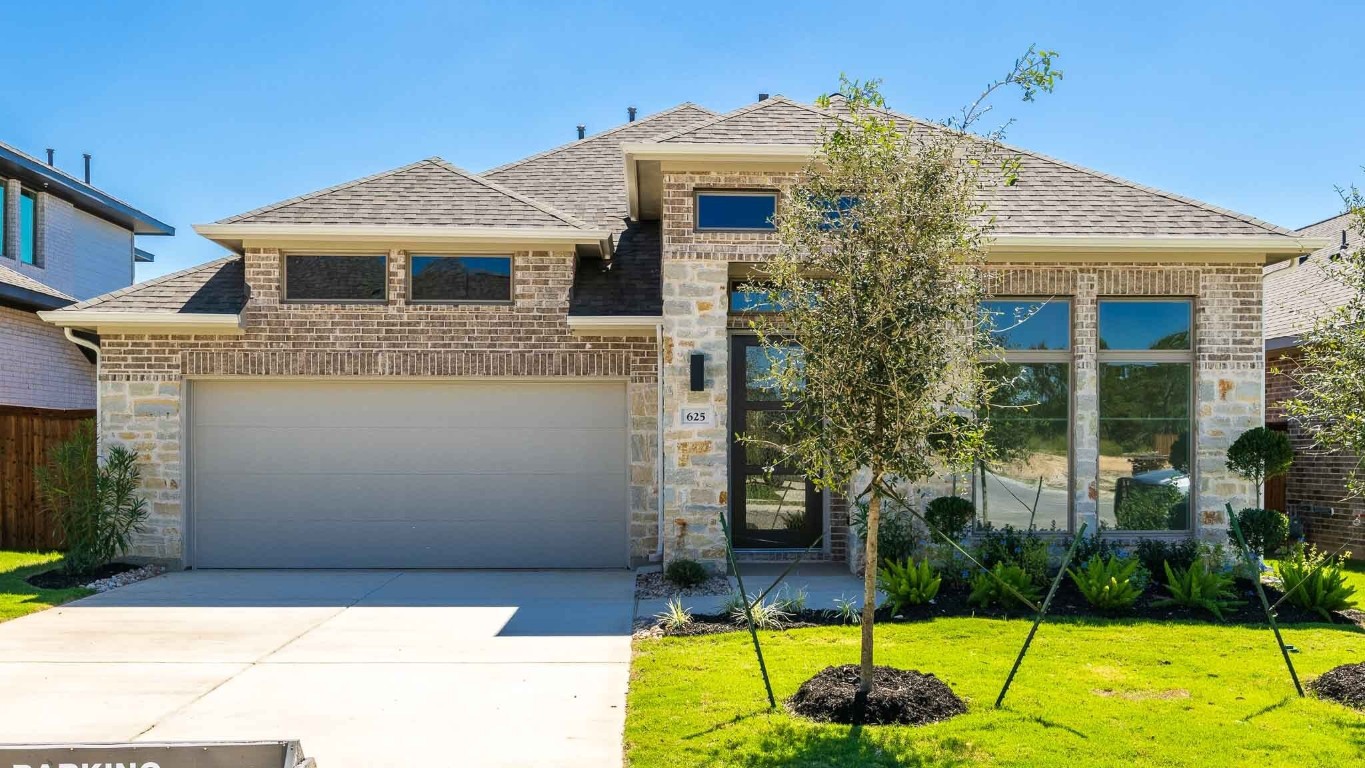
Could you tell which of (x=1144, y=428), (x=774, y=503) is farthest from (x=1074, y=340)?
(x=774, y=503)

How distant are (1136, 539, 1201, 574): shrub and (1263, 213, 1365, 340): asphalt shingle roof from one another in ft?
13.9

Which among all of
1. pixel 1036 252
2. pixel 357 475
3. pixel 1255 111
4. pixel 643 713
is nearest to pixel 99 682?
pixel 643 713

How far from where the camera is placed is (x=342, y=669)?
6.85 metres

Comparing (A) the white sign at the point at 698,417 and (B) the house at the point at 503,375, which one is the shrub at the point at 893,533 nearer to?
(B) the house at the point at 503,375

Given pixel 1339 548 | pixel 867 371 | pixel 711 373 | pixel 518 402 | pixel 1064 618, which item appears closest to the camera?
pixel 867 371

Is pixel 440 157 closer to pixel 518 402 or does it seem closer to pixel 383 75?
pixel 383 75

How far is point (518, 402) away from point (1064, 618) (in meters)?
6.34

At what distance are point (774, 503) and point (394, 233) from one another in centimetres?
527

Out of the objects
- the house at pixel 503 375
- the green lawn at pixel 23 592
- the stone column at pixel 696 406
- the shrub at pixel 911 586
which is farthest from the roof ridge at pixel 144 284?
the shrub at pixel 911 586

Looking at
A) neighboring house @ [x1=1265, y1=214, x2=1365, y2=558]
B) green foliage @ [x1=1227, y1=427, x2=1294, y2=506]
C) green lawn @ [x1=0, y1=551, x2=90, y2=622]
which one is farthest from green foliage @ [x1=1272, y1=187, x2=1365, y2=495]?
green lawn @ [x1=0, y1=551, x2=90, y2=622]

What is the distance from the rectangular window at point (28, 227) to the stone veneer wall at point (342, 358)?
767 cm

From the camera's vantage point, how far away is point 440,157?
41.1 feet

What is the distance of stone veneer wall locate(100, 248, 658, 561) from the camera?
11.1 meters

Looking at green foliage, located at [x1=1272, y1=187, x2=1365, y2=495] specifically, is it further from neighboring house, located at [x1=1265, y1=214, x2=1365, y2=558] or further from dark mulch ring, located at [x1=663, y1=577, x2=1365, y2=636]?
neighboring house, located at [x1=1265, y1=214, x2=1365, y2=558]
